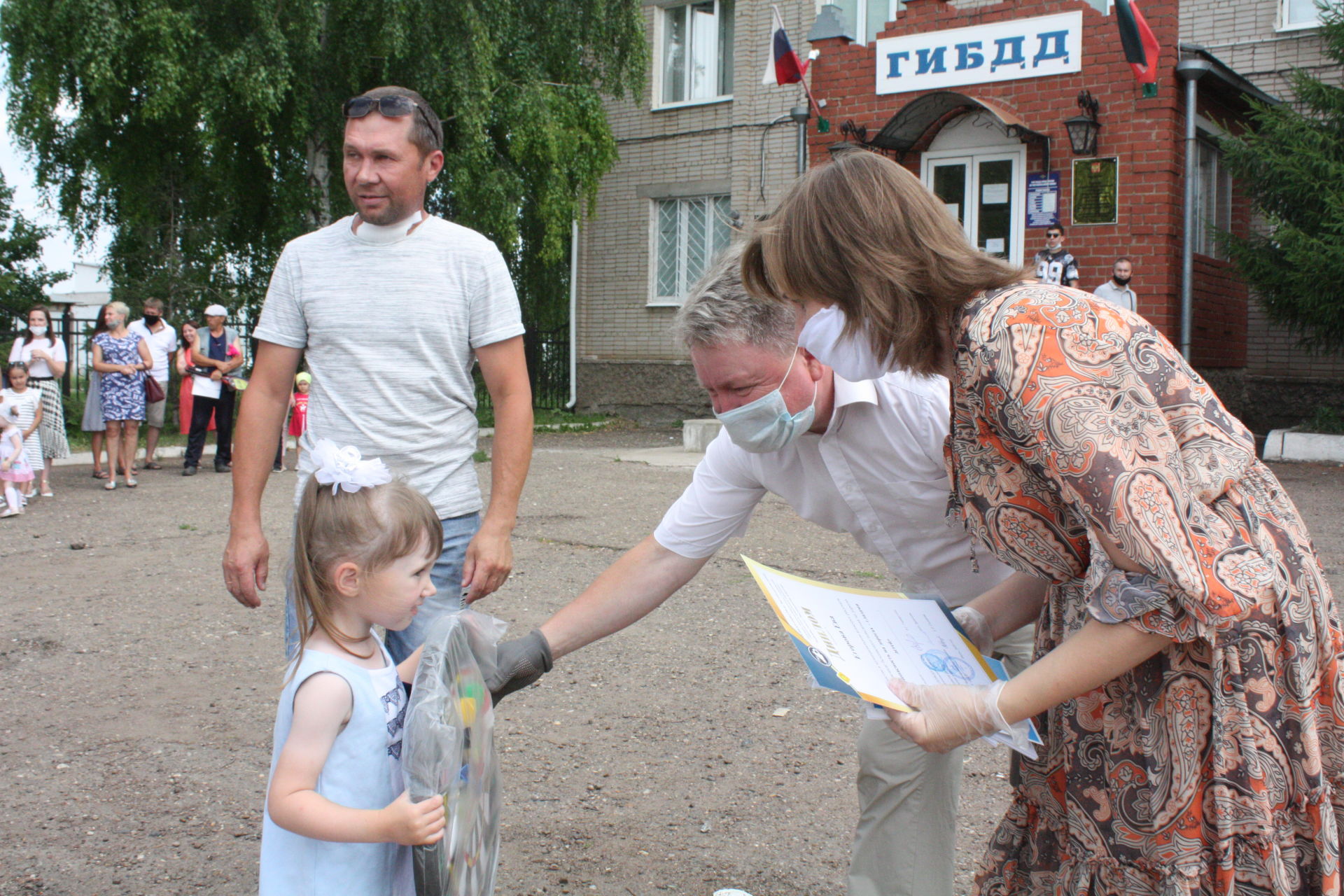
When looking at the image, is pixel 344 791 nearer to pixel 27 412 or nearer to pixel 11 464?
pixel 11 464

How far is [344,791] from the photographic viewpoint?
196 centimetres

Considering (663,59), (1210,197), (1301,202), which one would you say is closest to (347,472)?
(1301,202)

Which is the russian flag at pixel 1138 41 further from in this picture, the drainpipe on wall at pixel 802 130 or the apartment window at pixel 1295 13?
the drainpipe on wall at pixel 802 130

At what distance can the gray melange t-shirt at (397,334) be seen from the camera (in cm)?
286

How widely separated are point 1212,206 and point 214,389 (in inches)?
460

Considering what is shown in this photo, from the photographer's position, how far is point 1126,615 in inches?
59.2

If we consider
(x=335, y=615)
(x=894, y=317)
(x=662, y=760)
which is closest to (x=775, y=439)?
(x=894, y=317)

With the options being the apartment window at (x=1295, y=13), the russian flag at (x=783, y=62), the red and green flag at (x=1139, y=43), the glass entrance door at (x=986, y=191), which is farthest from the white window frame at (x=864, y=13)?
the apartment window at (x=1295, y=13)

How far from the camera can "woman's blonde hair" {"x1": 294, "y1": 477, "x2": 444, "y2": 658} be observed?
2.05m

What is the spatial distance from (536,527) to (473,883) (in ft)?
20.0

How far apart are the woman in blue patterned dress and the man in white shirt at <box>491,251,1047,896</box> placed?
8.91 meters

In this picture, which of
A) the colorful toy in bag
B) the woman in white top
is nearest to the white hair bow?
the colorful toy in bag

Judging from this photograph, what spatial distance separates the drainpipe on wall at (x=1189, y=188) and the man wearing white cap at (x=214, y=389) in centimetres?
991

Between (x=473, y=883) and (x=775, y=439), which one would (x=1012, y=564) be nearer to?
(x=775, y=439)
